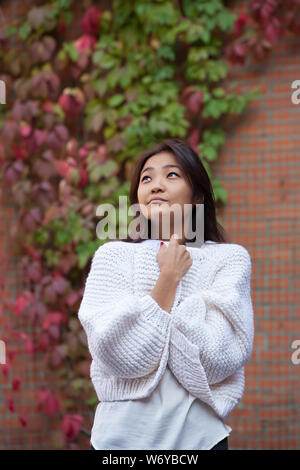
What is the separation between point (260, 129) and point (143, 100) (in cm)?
62

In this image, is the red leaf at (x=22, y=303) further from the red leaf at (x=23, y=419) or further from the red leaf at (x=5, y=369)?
the red leaf at (x=23, y=419)

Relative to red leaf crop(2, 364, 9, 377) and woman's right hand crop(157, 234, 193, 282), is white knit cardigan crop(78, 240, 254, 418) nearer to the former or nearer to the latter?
woman's right hand crop(157, 234, 193, 282)

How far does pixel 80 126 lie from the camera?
3.47m

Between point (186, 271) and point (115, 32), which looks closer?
point (186, 271)

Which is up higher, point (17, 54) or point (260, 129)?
point (17, 54)

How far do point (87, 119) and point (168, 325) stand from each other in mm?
2069

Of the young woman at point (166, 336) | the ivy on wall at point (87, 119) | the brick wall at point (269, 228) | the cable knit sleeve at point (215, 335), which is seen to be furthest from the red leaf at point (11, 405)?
the cable knit sleeve at point (215, 335)

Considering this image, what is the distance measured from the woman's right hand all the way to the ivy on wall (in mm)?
1562

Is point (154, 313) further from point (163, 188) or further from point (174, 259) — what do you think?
point (163, 188)

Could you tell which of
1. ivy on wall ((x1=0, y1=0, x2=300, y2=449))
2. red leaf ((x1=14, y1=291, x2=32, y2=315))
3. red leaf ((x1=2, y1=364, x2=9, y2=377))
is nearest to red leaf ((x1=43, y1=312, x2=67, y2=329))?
ivy on wall ((x1=0, y1=0, x2=300, y2=449))

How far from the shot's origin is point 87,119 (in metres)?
3.41
